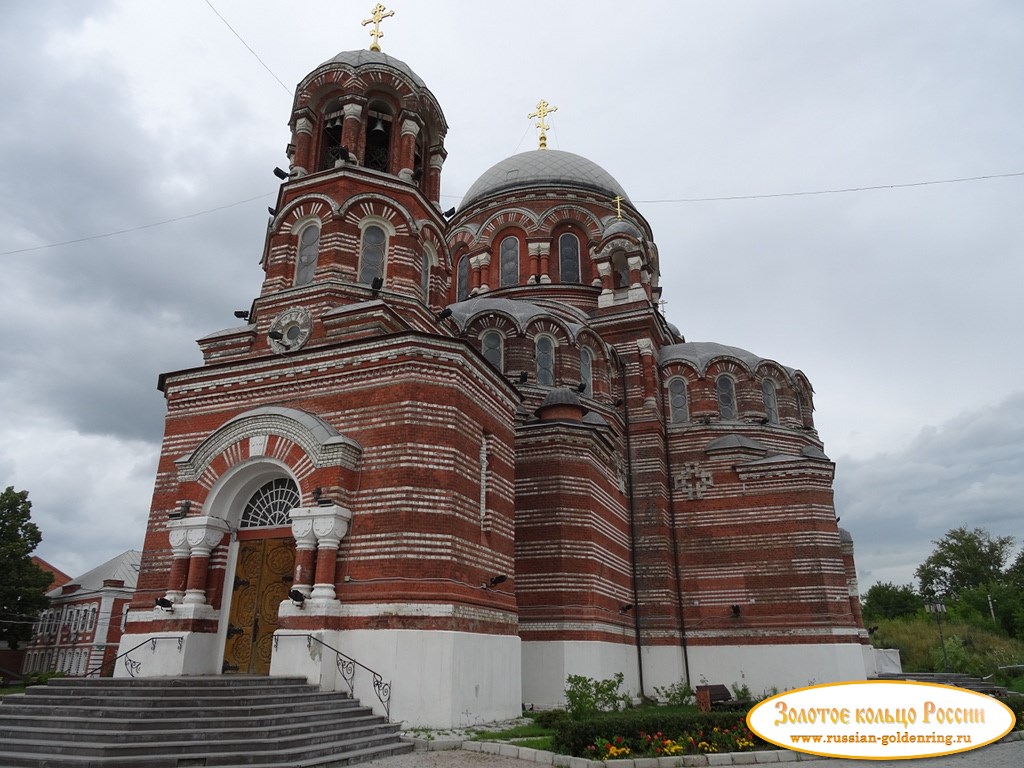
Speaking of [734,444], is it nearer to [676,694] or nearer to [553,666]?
[676,694]

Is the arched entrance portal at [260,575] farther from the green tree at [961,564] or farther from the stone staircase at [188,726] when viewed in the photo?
the green tree at [961,564]

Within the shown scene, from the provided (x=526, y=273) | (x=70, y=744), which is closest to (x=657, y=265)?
(x=526, y=273)

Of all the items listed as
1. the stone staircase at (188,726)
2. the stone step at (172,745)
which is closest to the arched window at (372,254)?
the stone staircase at (188,726)

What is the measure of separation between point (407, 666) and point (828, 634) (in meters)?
13.9

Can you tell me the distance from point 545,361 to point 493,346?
1632 mm

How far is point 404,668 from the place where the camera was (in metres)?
11.6

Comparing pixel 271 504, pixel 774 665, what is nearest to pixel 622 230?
pixel 774 665

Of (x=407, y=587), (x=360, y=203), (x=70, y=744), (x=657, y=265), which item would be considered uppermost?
(x=657, y=265)

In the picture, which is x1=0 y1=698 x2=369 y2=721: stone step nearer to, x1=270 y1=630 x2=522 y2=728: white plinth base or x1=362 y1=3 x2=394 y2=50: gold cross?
x1=270 y1=630 x2=522 y2=728: white plinth base

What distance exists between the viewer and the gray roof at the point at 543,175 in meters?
29.9

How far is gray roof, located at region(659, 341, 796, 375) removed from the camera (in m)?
24.8

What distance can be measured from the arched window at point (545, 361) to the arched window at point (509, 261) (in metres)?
6.84

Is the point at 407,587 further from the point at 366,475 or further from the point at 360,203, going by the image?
the point at 360,203

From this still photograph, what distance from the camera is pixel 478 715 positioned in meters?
12.4
